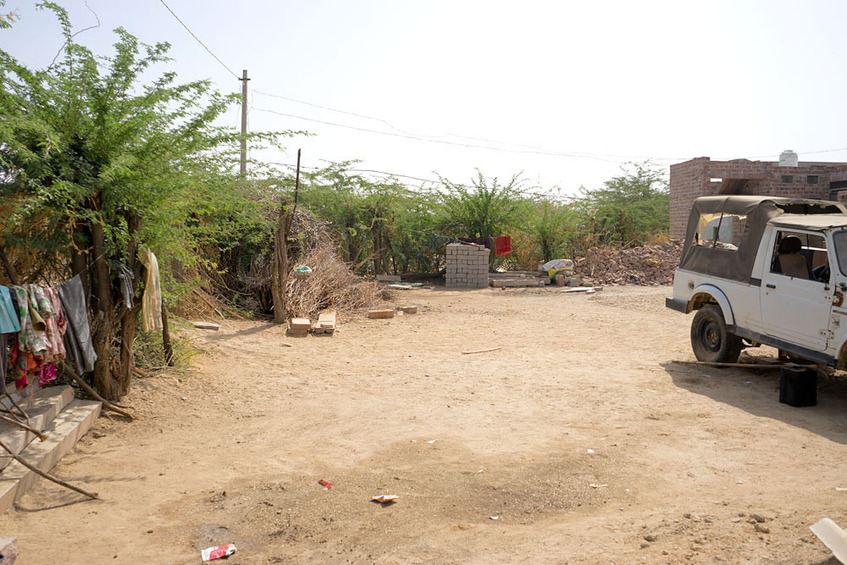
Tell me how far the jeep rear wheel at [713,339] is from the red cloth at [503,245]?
1293cm

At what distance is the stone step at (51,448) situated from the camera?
454 cm

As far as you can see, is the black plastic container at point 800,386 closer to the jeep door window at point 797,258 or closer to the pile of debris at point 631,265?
the jeep door window at point 797,258

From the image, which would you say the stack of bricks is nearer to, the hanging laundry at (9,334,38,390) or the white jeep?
the white jeep

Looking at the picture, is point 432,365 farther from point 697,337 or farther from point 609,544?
point 609,544

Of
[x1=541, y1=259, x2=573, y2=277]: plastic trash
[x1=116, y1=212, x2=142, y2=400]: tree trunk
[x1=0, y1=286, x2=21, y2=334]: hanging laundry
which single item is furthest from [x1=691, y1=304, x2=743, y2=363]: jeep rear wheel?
[x1=541, y1=259, x2=573, y2=277]: plastic trash

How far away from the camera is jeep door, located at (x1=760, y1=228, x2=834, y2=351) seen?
6.95 m

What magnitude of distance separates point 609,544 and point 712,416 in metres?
3.43

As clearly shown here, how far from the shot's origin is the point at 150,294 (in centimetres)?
662

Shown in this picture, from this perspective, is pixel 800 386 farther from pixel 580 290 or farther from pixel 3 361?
pixel 580 290

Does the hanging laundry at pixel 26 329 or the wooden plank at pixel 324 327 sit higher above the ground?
the hanging laundry at pixel 26 329

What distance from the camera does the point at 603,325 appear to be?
492 inches

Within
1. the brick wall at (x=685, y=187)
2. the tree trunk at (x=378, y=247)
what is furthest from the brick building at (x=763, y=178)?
the tree trunk at (x=378, y=247)

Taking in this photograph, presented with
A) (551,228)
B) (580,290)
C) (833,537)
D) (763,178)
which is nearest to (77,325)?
(833,537)

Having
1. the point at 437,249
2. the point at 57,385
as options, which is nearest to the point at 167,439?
the point at 57,385
